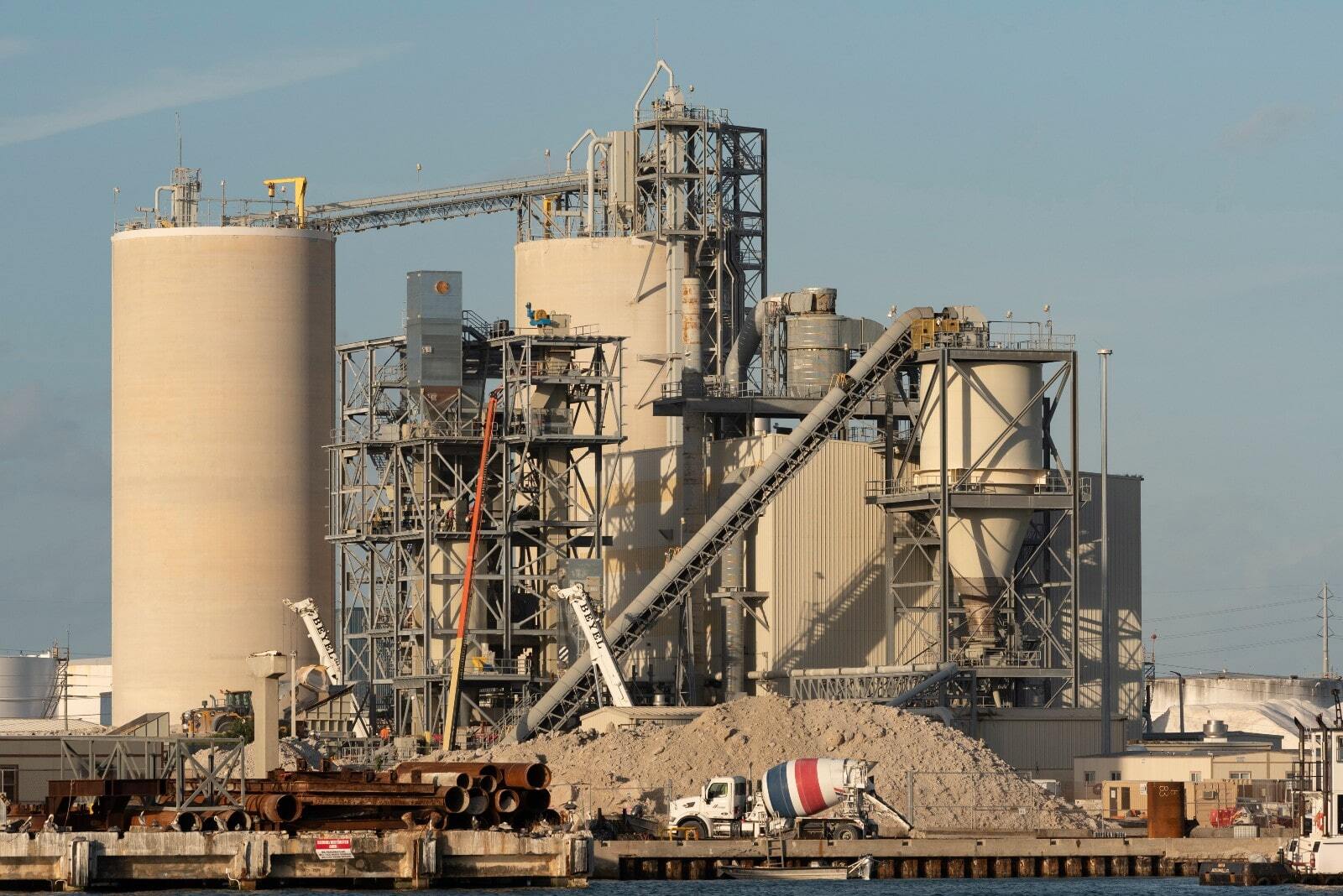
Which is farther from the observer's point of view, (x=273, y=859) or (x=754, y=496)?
(x=754, y=496)

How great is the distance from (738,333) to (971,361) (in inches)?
743

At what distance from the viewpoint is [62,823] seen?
222ft

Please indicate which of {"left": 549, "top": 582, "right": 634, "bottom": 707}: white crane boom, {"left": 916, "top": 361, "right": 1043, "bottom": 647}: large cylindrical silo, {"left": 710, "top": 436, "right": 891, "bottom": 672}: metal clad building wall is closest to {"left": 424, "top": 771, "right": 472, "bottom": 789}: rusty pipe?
{"left": 549, "top": 582, "right": 634, "bottom": 707}: white crane boom

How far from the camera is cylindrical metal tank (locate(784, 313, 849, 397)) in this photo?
350 feet

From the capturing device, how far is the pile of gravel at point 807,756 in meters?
80.1

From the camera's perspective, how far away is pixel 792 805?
74.4 metres

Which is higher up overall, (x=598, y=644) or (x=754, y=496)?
(x=754, y=496)

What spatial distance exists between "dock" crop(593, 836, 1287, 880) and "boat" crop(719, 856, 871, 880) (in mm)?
369

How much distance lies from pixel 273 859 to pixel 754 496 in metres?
36.8

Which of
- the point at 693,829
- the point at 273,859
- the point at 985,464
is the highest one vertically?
the point at 985,464

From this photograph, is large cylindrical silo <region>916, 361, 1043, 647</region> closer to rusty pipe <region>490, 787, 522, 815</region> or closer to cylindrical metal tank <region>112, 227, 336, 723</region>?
cylindrical metal tank <region>112, 227, 336, 723</region>

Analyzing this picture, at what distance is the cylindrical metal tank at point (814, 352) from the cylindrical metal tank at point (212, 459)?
70.5ft

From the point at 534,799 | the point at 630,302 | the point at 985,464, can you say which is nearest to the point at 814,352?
the point at 985,464

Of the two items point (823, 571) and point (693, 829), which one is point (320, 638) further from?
point (693, 829)
